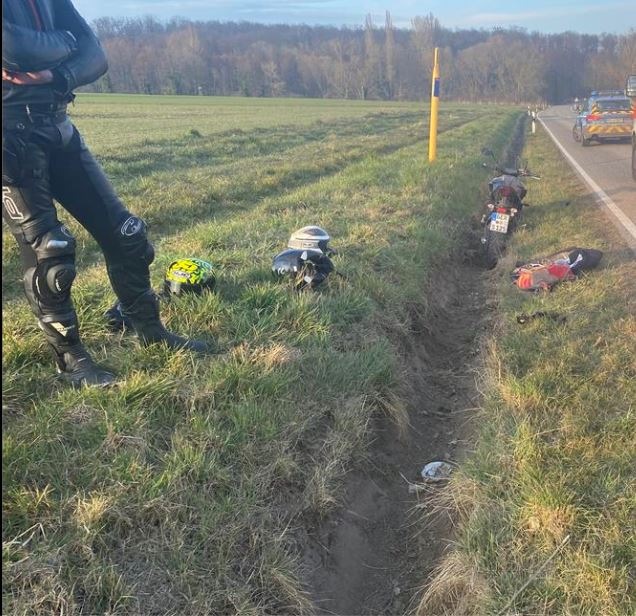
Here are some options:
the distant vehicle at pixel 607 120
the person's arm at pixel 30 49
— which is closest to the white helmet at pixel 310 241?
the person's arm at pixel 30 49

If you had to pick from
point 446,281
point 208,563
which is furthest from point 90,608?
point 446,281

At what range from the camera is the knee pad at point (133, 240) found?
11.0 feet

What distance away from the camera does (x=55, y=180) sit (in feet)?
10.3

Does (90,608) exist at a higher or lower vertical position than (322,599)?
higher

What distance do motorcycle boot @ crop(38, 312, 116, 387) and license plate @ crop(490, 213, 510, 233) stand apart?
19.4 ft

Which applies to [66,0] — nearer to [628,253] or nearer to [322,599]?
[322,599]

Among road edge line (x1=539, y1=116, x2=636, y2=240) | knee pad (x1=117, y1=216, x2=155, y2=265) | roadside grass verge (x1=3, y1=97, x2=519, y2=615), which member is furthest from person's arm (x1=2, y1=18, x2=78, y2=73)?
road edge line (x1=539, y1=116, x2=636, y2=240)

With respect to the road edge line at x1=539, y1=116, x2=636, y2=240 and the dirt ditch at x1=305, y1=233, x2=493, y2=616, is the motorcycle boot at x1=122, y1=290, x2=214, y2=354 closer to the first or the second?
the dirt ditch at x1=305, y1=233, x2=493, y2=616

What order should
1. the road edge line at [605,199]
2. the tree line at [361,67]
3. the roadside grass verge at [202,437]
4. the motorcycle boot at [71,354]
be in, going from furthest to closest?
the tree line at [361,67]
the road edge line at [605,199]
the motorcycle boot at [71,354]
the roadside grass verge at [202,437]

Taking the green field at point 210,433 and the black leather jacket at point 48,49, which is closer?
the green field at point 210,433

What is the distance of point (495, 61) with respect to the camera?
10231 cm

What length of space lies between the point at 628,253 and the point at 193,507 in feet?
19.8

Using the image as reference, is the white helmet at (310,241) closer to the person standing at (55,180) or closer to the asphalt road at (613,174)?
the person standing at (55,180)

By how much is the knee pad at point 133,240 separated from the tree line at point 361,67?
9289 centimetres
